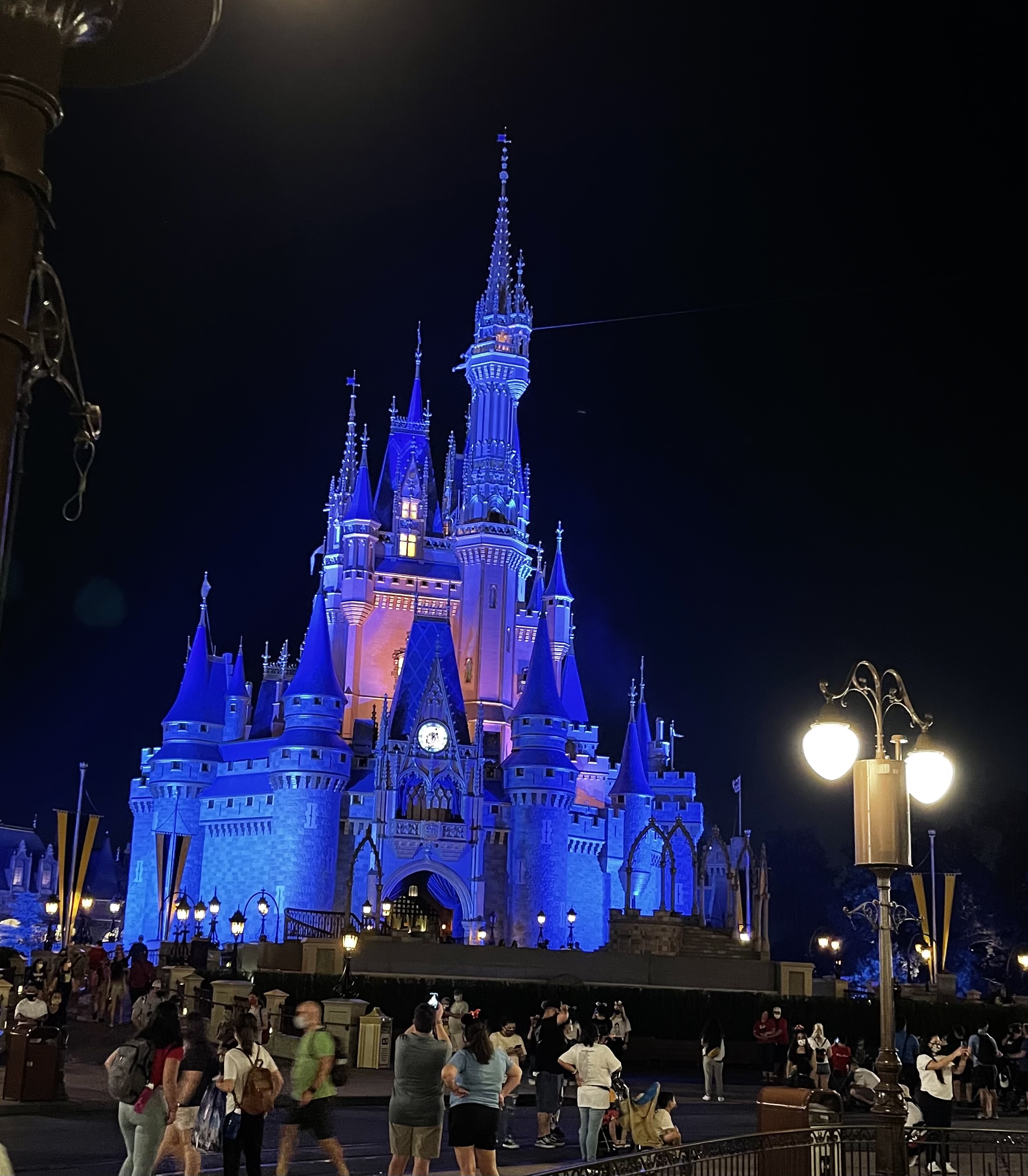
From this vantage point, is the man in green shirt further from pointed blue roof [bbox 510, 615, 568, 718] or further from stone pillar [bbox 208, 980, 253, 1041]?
pointed blue roof [bbox 510, 615, 568, 718]

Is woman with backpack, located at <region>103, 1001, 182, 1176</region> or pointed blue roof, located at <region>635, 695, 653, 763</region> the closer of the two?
woman with backpack, located at <region>103, 1001, 182, 1176</region>

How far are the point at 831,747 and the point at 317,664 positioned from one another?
53775mm

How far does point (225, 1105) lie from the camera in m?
10.8

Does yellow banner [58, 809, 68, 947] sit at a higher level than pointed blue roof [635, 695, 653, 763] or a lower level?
lower

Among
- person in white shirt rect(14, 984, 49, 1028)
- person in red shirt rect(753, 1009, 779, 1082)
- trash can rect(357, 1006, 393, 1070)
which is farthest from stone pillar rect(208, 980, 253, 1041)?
person in red shirt rect(753, 1009, 779, 1082)

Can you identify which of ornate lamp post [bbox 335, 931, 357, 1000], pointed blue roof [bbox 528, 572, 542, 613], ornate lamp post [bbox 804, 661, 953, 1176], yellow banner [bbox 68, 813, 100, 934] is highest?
pointed blue roof [bbox 528, 572, 542, 613]

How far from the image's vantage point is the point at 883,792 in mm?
10234

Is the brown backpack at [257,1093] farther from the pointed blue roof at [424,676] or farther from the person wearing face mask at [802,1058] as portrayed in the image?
the pointed blue roof at [424,676]

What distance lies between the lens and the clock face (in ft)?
201

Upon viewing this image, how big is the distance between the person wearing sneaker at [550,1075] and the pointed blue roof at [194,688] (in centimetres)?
5017

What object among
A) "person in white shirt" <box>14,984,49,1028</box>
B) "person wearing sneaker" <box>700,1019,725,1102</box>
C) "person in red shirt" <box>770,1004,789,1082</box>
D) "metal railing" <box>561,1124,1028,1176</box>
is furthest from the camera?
"person in red shirt" <box>770,1004,789,1082</box>

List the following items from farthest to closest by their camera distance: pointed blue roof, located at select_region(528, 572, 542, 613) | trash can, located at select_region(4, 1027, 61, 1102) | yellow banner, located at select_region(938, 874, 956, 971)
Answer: pointed blue roof, located at select_region(528, 572, 542, 613) → yellow banner, located at select_region(938, 874, 956, 971) → trash can, located at select_region(4, 1027, 61, 1102)

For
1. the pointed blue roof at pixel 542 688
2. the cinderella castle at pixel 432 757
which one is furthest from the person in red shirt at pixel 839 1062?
the pointed blue roof at pixel 542 688

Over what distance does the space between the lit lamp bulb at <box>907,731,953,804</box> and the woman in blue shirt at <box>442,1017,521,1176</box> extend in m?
3.75
